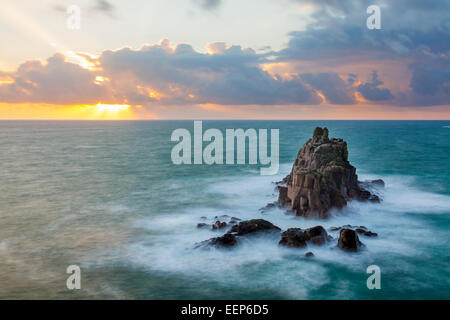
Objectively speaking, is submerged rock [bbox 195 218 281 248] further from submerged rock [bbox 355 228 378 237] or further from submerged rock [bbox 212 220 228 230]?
submerged rock [bbox 355 228 378 237]

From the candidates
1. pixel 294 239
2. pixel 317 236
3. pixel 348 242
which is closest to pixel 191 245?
pixel 294 239

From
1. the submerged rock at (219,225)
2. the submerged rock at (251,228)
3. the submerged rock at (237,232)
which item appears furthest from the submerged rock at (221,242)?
the submerged rock at (219,225)

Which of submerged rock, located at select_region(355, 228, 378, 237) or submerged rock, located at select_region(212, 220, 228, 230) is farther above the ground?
submerged rock, located at select_region(212, 220, 228, 230)

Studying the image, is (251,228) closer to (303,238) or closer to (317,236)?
(303,238)

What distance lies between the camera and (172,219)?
3747 centimetres

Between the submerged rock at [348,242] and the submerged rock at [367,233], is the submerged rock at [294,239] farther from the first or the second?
the submerged rock at [367,233]

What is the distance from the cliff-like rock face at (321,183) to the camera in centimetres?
3550

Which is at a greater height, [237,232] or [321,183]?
[321,183]

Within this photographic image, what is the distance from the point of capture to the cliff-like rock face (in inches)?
1398

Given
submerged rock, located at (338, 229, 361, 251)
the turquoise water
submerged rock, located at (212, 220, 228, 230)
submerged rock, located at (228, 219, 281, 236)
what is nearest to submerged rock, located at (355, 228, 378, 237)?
the turquoise water

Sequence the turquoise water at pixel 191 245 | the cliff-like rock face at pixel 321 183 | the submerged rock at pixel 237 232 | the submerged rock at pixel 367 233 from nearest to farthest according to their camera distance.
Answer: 1. the turquoise water at pixel 191 245
2. the submerged rock at pixel 237 232
3. the submerged rock at pixel 367 233
4. the cliff-like rock face at pixel 321 183

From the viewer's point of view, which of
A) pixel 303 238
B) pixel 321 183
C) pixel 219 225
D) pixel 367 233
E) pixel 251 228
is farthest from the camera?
pixel 321 183

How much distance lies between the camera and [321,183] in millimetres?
35938
